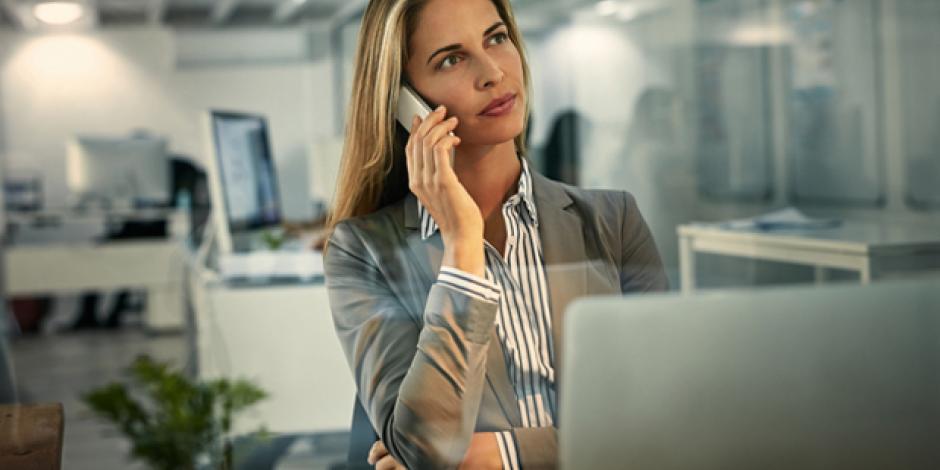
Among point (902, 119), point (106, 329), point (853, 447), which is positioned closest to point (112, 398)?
point (106, 329)

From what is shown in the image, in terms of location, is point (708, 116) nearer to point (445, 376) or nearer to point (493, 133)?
point (493, 133)

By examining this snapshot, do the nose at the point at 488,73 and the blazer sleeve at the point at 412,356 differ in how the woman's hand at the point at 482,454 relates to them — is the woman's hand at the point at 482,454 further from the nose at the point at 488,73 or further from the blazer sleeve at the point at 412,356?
the nose at the point at 488,73

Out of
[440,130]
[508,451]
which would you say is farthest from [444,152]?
[508,451]

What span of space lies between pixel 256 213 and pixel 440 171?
67 cm

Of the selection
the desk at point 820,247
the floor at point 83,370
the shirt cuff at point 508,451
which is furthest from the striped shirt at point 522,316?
the floor at point 83,370

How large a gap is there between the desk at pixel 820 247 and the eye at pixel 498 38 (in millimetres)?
351

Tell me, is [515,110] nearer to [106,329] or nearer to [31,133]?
[31,133]

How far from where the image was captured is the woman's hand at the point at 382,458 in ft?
4.03

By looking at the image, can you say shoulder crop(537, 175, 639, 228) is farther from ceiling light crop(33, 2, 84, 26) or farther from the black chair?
ceiling light crop(33, 2, 84, 26)

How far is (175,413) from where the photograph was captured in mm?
1485

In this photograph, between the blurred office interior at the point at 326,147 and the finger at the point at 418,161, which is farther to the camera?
the blurred office interior at the point at 326,147

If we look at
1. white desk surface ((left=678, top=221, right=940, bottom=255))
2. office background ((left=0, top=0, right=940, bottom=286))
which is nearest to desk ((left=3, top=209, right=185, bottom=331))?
office background ((left=0, top=0, right=940, bottom=286))

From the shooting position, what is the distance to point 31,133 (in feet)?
5.56

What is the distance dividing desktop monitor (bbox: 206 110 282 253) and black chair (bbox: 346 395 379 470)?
0.45 metres
